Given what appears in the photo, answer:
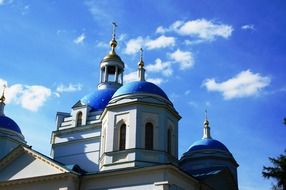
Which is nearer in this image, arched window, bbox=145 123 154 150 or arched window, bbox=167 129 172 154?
arched window, bbox=145 123 154 150

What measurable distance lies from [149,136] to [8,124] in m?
13.5

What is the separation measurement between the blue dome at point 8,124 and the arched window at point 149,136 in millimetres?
13174

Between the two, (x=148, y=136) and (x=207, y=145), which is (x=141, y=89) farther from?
(x=207, y=145)

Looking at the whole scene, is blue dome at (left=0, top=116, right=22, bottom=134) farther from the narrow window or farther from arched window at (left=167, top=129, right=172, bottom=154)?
arched window at (left=167, top=129, right=172, bottom=154)

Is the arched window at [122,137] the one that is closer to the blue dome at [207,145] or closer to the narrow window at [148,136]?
the narrow window at [148,136]

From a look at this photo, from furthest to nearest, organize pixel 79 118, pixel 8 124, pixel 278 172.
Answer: pixel 8 124, pixel 79 118, pixel 278 172

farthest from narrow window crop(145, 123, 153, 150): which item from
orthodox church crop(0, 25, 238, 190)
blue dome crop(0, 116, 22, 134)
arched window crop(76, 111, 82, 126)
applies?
blue dome crop(0, 116, 22, 134)

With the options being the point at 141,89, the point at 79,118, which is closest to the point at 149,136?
the point at 141,89

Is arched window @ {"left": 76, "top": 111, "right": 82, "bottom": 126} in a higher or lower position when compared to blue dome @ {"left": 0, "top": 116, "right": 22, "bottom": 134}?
lower

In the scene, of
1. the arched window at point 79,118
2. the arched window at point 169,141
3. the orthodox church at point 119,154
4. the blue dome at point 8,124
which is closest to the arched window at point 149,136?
the orthodox church at point 119,154

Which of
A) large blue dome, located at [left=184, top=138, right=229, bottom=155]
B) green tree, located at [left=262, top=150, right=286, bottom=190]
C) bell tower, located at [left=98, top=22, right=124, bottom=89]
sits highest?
bell tower, located at [left=98, top=22, right=124, bottom=89]

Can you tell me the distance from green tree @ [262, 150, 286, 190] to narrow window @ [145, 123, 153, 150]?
239 inches

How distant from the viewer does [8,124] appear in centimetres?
3525

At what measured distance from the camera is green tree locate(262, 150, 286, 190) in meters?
22.4
